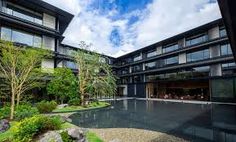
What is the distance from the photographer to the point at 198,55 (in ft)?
91.9

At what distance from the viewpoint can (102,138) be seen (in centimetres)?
805

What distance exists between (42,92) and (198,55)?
2457 cm

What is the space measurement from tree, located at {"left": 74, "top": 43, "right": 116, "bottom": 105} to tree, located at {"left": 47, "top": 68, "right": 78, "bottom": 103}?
92 centimetres

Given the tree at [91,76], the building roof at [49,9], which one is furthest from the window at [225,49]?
the building roof at [49,9]

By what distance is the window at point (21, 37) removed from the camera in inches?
733

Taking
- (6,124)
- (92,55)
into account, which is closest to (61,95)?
(92,55)

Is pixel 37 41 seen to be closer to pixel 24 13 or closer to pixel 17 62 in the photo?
pixel 24 13

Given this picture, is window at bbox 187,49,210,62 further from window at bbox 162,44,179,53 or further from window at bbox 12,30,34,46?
window at bbox 12,30,34,46

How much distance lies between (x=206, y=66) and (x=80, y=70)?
19.0 meters

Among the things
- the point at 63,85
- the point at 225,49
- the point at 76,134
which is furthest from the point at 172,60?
the point at 76,134

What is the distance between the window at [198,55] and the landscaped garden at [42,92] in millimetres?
15087

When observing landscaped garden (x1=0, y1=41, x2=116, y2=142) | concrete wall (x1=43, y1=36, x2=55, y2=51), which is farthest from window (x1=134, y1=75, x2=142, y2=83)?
concrete wall (x1=43, y1=36, x2=55, y2=51)

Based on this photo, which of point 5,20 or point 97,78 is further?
point 97,78

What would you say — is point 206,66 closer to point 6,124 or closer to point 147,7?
point 147,7
